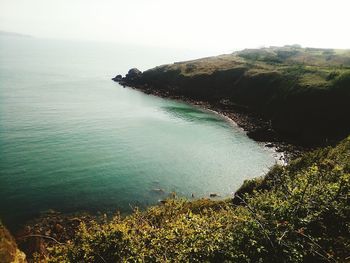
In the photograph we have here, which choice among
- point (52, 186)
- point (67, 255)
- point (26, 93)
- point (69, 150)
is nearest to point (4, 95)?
point (26, 93)

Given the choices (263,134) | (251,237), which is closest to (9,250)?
(251,237)

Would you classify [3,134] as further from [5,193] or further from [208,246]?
A: [208,246]

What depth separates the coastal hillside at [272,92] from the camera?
99.1 m

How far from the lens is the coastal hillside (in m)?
99.1

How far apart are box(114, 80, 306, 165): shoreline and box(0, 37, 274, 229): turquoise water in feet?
9.59

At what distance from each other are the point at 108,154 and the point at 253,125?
180ft

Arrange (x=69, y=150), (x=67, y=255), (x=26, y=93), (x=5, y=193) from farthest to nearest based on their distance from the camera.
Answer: (x=26, y=93)
(x=69, y=150)
(x=5, y=193)
(x=67, y=255)

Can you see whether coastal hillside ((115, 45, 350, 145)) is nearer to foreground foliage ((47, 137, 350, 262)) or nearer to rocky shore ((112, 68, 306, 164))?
rocky shore ((112, 68, 306, 164))

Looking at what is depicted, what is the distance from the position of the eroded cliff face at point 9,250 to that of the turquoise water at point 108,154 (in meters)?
5.28

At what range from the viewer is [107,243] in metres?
22.6

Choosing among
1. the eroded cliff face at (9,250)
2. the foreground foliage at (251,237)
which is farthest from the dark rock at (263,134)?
the foreground foliage at (251,237)

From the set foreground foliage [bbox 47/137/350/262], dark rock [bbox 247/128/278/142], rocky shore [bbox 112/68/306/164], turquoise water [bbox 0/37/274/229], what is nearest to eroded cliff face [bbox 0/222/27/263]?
turquoise water [bbox 0/37/274/229]

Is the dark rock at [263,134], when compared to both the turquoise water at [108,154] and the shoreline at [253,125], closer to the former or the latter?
the shoreline at [253,125]

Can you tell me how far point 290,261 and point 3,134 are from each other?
81838mm
